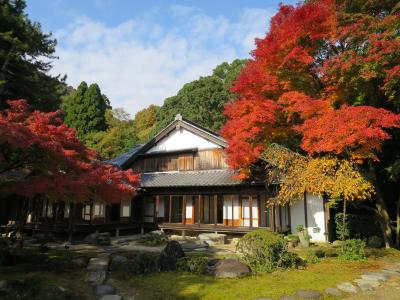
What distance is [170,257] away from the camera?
1174 centimetres

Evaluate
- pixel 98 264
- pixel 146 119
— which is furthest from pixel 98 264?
pixel 146 119

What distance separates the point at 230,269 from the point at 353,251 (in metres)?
5.76

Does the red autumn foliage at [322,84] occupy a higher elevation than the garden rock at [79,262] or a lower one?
higher

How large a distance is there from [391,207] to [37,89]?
26.2 m

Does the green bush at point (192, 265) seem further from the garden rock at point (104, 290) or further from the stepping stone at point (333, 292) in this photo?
the stepping stone at point (333, 292)

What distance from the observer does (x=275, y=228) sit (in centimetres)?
1895

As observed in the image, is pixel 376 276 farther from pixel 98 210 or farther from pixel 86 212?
pixel 86 212

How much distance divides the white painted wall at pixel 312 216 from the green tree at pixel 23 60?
67.5ft

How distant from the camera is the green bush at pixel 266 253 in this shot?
11180 mm

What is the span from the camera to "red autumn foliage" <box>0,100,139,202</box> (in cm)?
961

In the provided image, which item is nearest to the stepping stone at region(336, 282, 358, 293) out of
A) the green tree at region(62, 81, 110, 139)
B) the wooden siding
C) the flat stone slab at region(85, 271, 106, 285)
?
the flat stone slab at region(85, 271, 106, 285)

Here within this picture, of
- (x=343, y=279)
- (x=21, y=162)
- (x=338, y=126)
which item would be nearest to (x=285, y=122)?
(x=338, y=126)

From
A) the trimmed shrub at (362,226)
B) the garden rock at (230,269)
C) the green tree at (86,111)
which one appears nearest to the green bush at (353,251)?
the garden rock at (230,269)

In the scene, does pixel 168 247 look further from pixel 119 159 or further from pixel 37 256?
pixel 119 159
